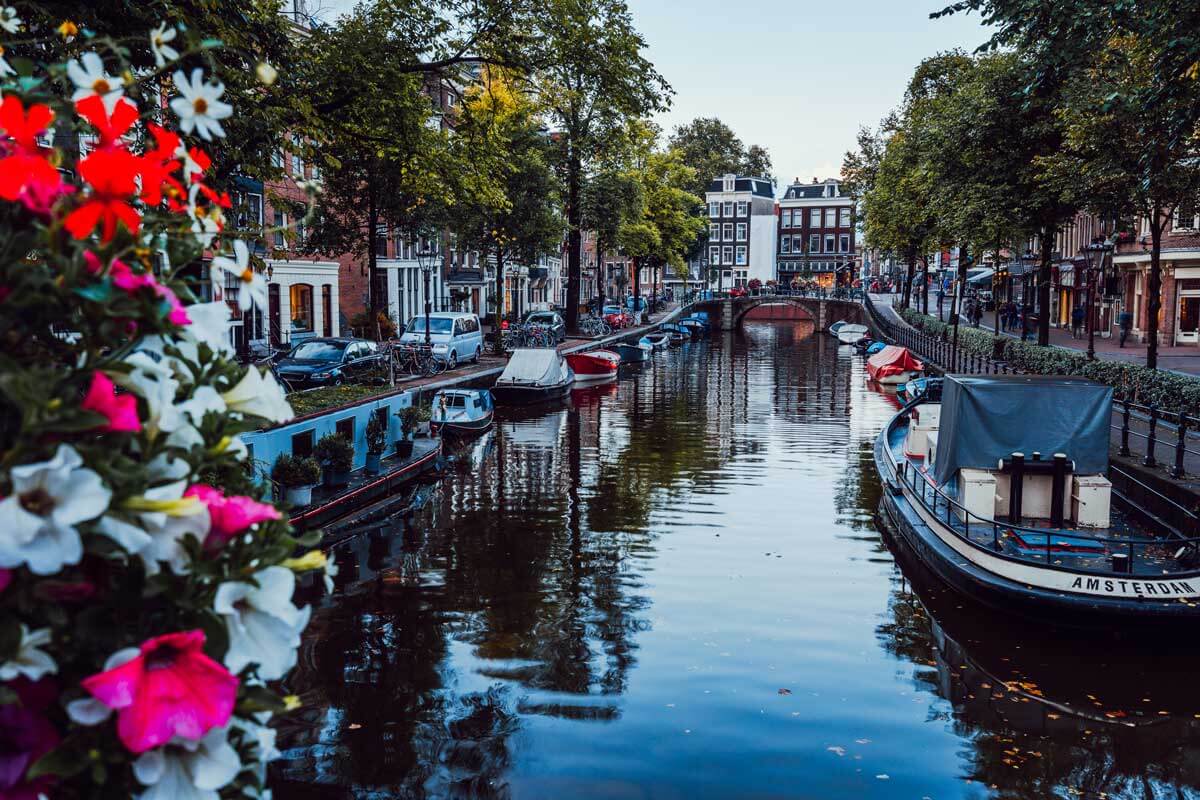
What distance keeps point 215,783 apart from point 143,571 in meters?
0.53

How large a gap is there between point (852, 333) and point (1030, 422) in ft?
192

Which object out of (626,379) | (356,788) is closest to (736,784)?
(356,788)

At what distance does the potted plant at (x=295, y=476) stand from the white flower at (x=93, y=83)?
48.6 feet

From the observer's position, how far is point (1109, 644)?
42.2ft

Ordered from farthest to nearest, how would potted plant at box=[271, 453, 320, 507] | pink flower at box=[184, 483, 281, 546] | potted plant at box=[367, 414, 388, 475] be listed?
potted plant at box=[367, 414, 388, 475] < potted plant at box=[271, 453, 320, 507] < pink flower at box=[184, 483, 281, 546]

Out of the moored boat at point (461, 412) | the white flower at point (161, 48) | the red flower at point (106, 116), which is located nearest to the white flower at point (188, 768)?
the red flower at point (106, 116)

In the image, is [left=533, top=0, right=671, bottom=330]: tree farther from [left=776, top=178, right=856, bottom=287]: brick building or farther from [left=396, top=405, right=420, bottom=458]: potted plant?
[left=776, top=178, right=856, bottom=287]: brick building

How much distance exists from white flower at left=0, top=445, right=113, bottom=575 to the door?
48185mm

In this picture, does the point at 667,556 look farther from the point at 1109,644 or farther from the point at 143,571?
the point at 143,571

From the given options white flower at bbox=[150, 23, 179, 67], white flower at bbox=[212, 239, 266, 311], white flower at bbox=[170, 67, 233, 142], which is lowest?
white flower at bbox=[212, 239, 266, 311]

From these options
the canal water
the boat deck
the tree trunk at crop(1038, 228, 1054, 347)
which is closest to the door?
the tree trunk at crop(1038, 228, 1054, 347)

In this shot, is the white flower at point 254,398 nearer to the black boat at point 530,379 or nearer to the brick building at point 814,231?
the black boat at point 530,379

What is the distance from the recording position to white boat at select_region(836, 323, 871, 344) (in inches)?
2825

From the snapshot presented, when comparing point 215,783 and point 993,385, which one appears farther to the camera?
point 993,385
